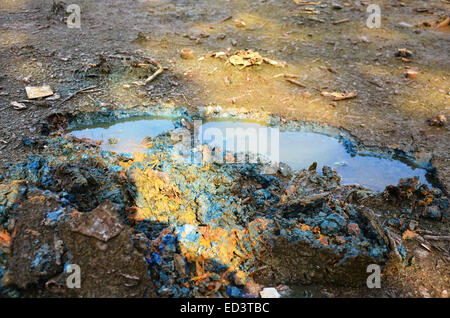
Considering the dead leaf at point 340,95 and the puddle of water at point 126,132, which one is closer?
the puddle of water at point 126,132

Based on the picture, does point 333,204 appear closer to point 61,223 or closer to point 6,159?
point 61,223

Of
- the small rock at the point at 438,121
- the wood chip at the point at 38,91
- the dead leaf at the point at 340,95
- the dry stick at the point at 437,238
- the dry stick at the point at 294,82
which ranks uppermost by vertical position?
the wood chip at the point at 38,91

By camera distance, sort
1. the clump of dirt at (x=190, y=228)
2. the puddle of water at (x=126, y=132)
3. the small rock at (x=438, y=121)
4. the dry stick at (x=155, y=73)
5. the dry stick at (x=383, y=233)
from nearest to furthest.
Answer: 1. the clump of dirt at (x=190, y=228)
2. the dry stick at (x=383, y=233)
3. the puddle of water at (x=126, y=132)
4. the small rock at (x=438, y=121)
5. the dry stick at (x=155, y=73)

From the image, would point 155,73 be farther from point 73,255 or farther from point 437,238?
point 437,238

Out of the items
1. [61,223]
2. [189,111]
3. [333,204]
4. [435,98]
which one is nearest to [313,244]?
[333,204]

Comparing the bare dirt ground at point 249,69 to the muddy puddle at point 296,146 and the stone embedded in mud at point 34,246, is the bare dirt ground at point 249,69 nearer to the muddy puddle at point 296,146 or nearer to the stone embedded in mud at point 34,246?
the muddy puddle at point 296,146

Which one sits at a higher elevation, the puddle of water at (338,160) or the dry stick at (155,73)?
the dry stick at (155,73)

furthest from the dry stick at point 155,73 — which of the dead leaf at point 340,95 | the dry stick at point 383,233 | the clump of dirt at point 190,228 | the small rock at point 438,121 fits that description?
the small rock at point 438,121

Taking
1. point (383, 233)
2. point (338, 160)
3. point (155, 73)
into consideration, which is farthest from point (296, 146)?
point (155, 73)

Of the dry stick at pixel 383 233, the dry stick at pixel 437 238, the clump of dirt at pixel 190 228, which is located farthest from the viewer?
the dry stick at pixel 437 238
